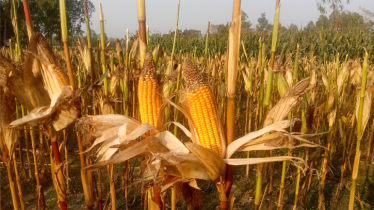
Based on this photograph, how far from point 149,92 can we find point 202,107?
0.32 meters

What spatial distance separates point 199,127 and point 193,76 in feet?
0.70

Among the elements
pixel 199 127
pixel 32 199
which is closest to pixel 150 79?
pixel 199 127

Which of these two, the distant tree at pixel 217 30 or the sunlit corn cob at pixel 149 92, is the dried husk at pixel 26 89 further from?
the distant tree at pixel 217 30

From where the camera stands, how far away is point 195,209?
42.6 inches

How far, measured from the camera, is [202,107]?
3.02ft

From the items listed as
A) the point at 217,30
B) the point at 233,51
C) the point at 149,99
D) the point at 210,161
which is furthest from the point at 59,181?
the point at 217,30

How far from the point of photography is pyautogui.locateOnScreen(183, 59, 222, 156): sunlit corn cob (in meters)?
0.90

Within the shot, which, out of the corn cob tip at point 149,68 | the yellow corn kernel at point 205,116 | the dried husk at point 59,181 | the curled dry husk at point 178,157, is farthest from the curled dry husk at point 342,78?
the dried husk at point 59,181

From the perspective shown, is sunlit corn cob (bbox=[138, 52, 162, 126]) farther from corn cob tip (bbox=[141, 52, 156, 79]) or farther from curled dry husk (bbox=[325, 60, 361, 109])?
curled dry husk (bbox=[325, 60, 361, 109])

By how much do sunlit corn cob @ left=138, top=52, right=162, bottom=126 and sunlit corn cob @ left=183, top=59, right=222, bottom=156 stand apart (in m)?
0.22

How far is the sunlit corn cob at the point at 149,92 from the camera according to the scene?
3.58 feet

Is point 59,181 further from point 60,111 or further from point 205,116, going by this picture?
point 205,116

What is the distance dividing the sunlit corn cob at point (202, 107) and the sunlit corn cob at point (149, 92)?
22 cm

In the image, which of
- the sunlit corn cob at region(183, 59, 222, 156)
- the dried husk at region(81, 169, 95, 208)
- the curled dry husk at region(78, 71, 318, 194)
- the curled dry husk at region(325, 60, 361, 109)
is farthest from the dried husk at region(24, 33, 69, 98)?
the curled dry husk at region(325, 60, 361, 109)
